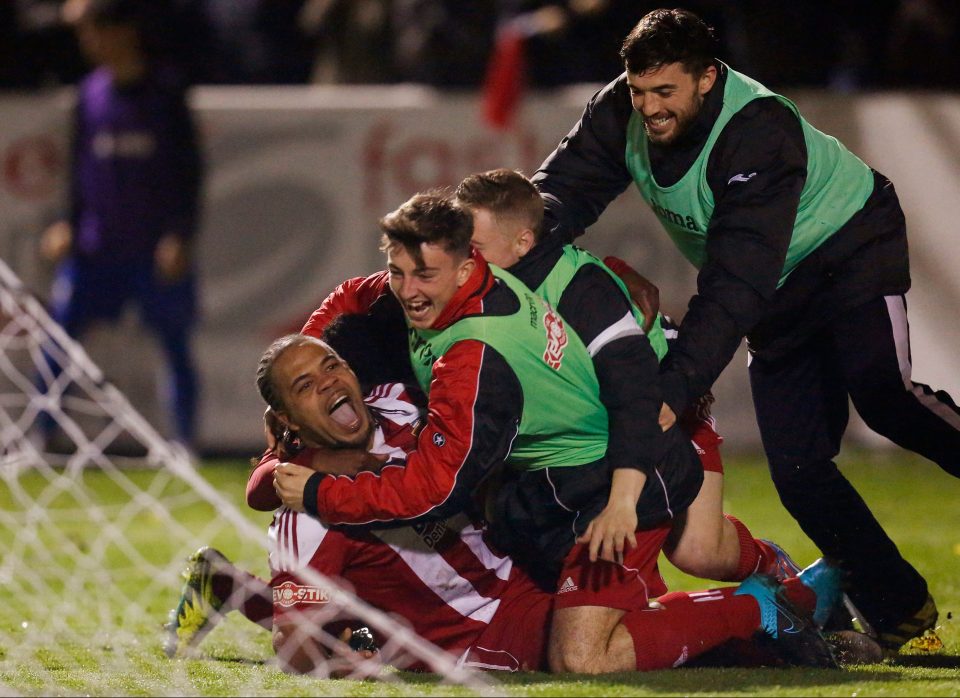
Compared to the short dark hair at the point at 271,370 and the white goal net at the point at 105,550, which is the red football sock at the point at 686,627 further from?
the short dark hair at the point at 271,370

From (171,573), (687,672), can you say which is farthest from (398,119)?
(687,672)

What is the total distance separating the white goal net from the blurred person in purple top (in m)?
0.37

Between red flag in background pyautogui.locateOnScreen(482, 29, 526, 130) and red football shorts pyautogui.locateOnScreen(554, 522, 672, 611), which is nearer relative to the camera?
red football shorts pyautogui.locateOnScreen(554, 522, 672, 611)

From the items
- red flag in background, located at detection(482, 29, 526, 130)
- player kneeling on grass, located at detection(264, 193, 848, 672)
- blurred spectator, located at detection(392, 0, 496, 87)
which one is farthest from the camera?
blurred spectator, located at detection(392, 0, 496, 87)

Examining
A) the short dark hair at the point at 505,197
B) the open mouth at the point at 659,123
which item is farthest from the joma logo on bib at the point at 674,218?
the short dark hair at the point at 505,197

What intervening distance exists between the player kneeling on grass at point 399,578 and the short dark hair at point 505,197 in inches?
22.9

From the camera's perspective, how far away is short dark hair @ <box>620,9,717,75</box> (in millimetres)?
3920

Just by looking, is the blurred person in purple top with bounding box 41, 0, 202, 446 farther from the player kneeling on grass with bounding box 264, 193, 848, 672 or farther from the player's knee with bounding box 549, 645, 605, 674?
the player's knee with bounding box 549, 645, 605, 674

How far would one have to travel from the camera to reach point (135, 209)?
8.10 meters

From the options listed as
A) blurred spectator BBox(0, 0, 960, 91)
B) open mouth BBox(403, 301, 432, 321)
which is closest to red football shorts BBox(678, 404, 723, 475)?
open mouth BBox(403, 301, 432, 321)

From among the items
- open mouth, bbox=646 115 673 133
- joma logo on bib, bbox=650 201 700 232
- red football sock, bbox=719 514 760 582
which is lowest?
red football sock, bbox=719 514 760 582

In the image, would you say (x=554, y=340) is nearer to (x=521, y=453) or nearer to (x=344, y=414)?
(x=521, y=453)

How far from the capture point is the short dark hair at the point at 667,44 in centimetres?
392

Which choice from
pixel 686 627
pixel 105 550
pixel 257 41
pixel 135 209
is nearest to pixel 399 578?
pixel 686 627
